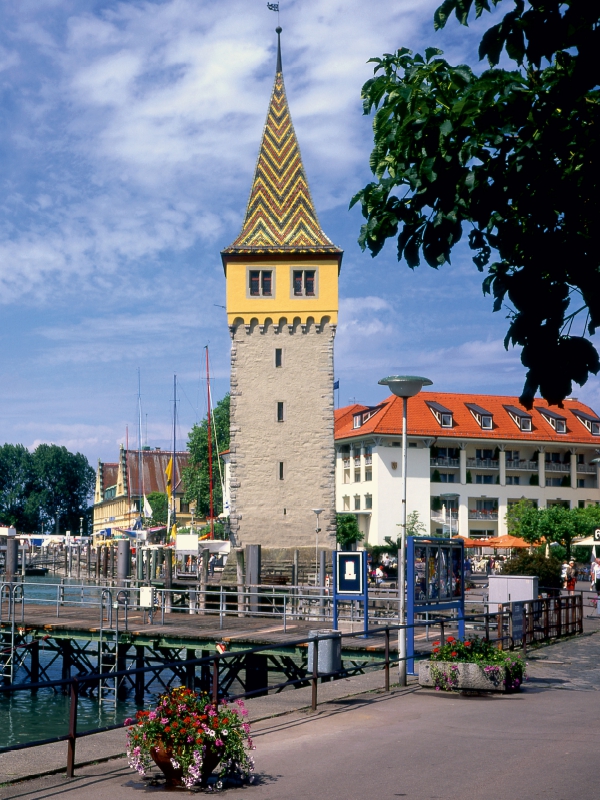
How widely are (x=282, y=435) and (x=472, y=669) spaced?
33.6 meters

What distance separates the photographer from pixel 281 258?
161ft

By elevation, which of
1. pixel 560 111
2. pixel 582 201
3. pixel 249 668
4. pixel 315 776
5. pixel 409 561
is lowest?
pixel 249 668

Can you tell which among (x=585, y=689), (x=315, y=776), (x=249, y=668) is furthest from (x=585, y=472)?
(x=315, y=776)

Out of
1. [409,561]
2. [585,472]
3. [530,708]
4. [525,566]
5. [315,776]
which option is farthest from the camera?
[585,472]

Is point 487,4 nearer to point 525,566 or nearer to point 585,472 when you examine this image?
point 525,566

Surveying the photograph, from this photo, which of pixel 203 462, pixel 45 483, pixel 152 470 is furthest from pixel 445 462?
pixel 45 483

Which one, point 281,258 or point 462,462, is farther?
point 462,462

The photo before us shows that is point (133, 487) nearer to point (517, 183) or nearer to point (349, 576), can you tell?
point (349, 576)

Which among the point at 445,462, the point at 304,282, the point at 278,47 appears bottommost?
the point at 445,462

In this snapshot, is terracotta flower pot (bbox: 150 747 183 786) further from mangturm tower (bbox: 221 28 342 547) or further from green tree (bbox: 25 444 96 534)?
green tree (bbox: 25 444 96 534)

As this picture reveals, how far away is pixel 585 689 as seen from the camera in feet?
47.8

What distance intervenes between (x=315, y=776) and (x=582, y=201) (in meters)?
5.45

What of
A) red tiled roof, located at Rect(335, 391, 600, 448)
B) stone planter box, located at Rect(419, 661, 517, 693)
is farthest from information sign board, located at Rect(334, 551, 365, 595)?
red tiled roof, located at Rect(335, 391, 600, 448)

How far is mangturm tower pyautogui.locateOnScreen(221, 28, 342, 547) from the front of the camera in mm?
46281
